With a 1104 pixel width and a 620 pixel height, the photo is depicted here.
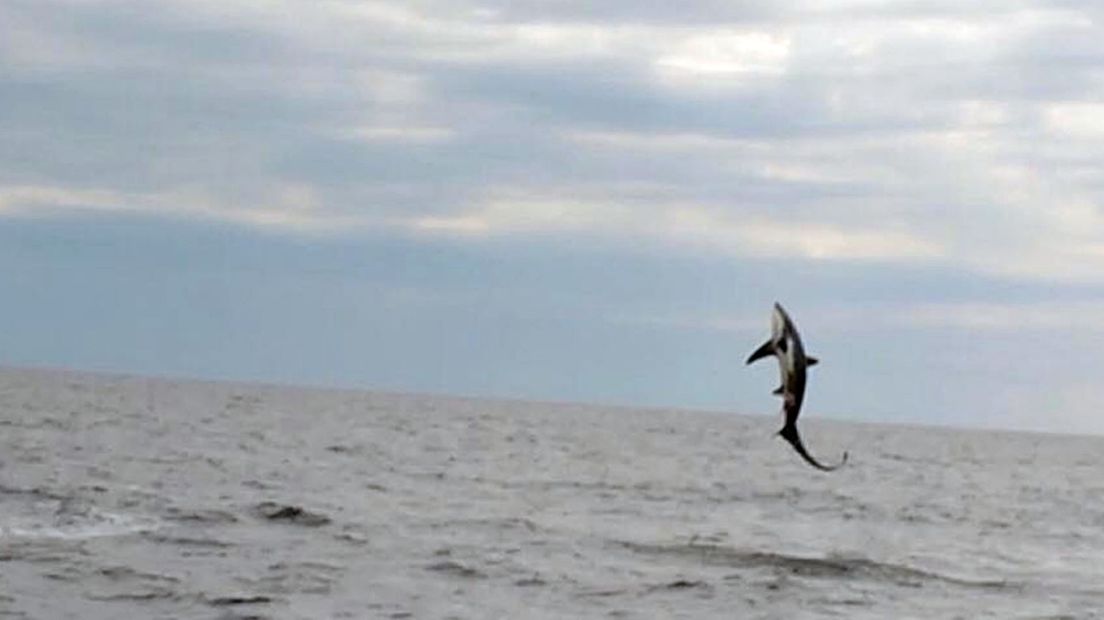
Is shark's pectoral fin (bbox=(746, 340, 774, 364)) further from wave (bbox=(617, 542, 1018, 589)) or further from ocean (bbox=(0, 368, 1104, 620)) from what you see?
wave (bbox=(617, 542, 1018, 589))

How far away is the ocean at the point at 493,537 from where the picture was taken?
26.3 metres

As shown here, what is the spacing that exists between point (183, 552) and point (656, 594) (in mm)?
7134

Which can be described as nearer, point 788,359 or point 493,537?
point 788,359

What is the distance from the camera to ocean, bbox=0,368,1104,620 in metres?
26.3

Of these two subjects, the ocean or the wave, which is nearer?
the ocean

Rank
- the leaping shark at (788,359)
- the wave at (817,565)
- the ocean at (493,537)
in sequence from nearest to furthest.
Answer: the leaping shark at (788,359) → the ocean at (493,537) → the wave at (817,565)

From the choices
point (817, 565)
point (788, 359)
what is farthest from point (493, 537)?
point (788, 359)

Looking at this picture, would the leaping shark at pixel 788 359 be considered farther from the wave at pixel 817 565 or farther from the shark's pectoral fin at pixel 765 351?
the wave at pixel 817 565

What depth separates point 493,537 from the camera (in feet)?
118

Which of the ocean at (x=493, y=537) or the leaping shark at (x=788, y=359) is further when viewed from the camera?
the ocean at (x=493, y=537)

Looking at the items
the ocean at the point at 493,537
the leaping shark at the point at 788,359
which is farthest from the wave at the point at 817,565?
the leaping shark at the point at 788,359

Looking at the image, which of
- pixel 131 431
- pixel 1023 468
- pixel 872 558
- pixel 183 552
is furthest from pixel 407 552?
pixel 1023 468

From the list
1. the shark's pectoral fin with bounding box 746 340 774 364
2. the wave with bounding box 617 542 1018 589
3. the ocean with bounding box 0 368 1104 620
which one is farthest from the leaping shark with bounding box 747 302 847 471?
the wave with bounding box 617 542 1018 589

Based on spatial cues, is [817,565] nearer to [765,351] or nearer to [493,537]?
[493,537]
